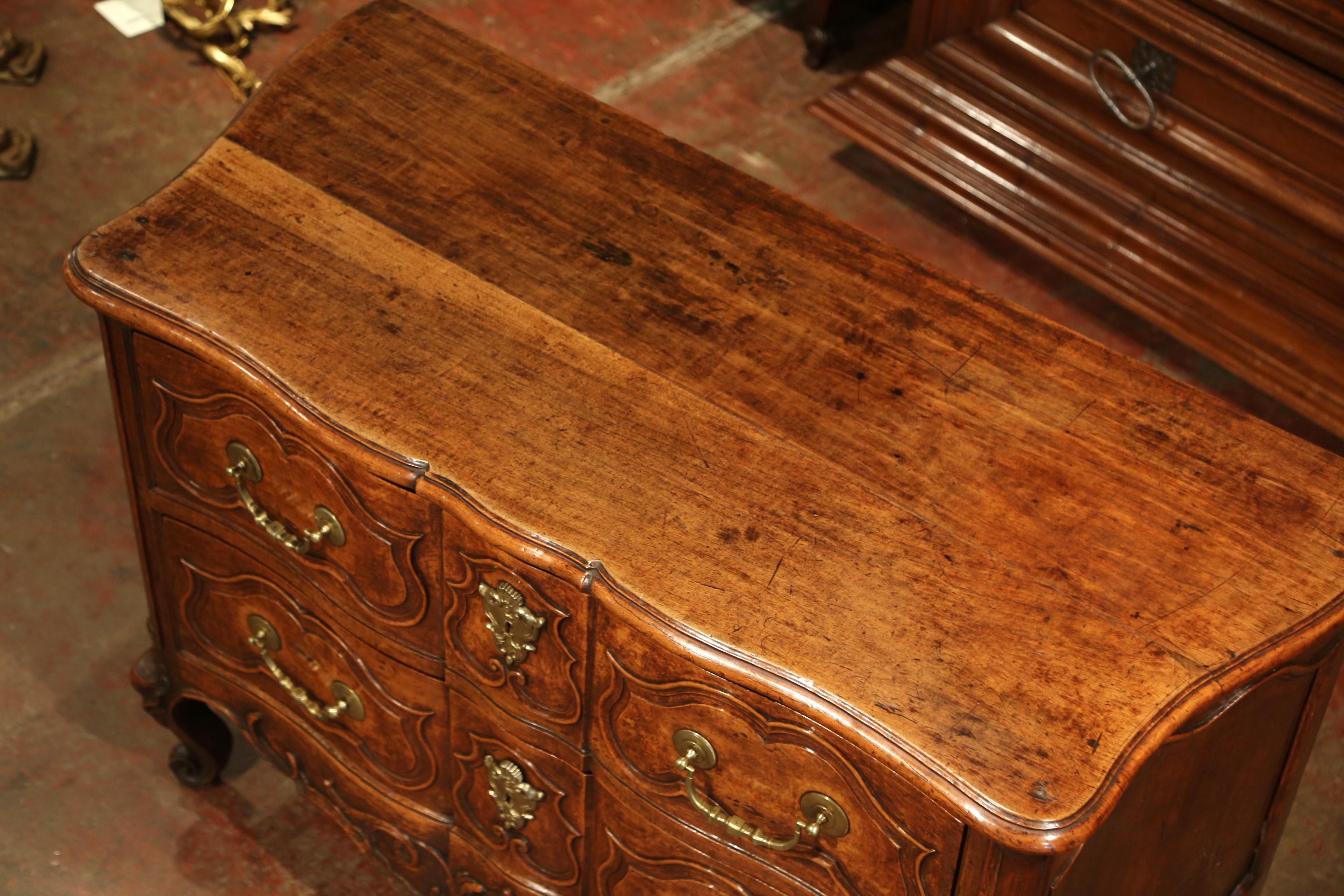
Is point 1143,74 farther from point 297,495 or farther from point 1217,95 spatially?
point 297,495

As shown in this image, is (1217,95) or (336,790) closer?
(336,790)

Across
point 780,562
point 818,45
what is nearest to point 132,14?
point 818,45

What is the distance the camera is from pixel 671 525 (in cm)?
142

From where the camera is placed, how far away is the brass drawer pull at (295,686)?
5.90 feet

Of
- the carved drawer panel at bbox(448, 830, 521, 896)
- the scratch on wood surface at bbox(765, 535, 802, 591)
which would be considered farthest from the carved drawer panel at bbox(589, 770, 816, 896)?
the scratch on wood surface at bbox(765, 535, 802, 591)

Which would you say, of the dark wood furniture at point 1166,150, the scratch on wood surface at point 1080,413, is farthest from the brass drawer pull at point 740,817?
the dark wood furniture at point 1166,150

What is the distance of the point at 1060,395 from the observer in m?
1.56

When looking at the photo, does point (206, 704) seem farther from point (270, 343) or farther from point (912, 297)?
point (912, 297)

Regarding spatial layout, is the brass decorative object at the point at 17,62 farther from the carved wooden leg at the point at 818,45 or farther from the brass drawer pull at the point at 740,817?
the brass drawer pull at the point at 740,817

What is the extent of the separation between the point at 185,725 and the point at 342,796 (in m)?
0.30

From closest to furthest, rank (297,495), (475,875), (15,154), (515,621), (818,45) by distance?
(515,621) → (297,495) → (475,875) → (15,154) → (818,45)

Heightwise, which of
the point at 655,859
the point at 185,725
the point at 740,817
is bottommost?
the point at 185,725

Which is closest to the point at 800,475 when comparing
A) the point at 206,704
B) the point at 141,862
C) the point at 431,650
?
the point at 431,650

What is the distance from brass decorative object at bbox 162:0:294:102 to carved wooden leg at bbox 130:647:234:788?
1572 millimetres
